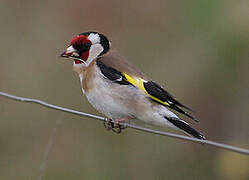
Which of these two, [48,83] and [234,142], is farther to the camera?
[48,83]

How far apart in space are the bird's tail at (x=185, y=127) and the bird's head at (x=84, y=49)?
33.0 inches

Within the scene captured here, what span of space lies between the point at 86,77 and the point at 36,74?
2.19 meters

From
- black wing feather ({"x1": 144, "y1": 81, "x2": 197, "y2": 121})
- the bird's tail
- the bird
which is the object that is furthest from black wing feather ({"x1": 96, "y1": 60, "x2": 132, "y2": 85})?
the bird's tail

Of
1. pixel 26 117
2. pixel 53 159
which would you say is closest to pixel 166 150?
pixel 53 159

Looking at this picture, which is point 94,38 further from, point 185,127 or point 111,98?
point 185,127

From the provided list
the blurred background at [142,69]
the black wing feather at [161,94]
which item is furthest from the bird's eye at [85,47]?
the blurred background at [142,69]

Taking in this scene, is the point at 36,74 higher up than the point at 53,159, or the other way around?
the point at 36,74

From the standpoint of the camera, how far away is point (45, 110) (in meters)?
6.28

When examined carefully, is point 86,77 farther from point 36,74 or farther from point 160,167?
point 36,74

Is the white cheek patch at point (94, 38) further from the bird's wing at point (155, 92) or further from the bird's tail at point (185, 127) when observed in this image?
the bird's tail at point (185, 127)

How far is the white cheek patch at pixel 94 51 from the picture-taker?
183 inches

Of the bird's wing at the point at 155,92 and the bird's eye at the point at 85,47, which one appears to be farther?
the bird's eye at the point at 85,47

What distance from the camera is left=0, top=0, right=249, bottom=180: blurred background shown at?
5.79 m

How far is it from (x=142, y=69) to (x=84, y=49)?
6.97 ft
